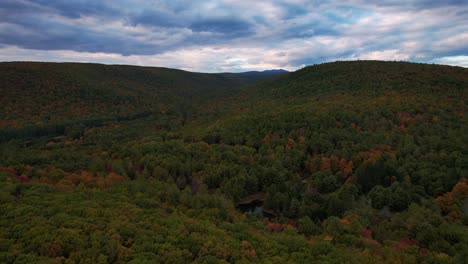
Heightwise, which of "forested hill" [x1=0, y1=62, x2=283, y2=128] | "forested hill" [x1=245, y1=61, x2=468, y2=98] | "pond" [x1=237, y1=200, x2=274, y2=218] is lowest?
"pond" [x1=237, y1=200, x2=274, y2=218]

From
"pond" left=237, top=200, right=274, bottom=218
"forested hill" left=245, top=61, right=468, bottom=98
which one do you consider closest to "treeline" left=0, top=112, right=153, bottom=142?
"pond" left=237, top=200, right=274, bottom=218

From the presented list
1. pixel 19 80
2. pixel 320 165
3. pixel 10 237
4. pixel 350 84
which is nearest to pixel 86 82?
pixel 19 80

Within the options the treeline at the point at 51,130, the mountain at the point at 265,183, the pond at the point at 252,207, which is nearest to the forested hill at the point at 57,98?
the mountain at the point at 265,183

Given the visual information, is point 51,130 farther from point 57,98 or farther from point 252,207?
point 252,207

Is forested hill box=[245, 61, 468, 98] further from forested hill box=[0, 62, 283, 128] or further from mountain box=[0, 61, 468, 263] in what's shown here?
forested hill box=[0, 62, 283, 128]

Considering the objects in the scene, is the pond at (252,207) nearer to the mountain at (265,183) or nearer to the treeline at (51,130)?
the mountain at (265,183)

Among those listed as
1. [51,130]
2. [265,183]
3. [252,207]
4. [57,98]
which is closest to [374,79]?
[265,183]

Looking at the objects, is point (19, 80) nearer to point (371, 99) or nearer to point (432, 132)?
point (371, 99)

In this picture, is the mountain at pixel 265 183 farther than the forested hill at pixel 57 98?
No

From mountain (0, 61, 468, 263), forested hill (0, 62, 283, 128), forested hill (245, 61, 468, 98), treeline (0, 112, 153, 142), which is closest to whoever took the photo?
mountain (0, 61, 468, 263)
